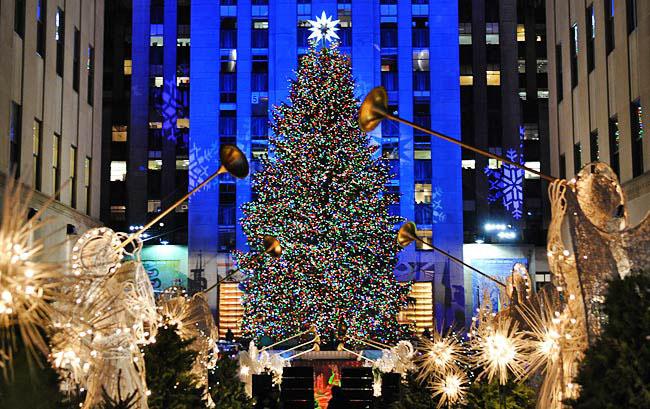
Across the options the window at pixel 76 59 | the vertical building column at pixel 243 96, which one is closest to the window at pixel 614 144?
the window at pixel 76 59

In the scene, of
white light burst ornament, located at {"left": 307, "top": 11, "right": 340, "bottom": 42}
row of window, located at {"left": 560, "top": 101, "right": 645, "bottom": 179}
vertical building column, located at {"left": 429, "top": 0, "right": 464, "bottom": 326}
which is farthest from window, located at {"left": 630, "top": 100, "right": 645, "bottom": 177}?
white light burst ornament, located at {"left": 307, "top": 11, "right": 340, "bottom": 42}

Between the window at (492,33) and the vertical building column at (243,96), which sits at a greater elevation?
the window at (492,33)

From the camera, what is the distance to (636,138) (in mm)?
23672

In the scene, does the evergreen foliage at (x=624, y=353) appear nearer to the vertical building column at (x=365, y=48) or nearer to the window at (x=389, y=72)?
the vertical building column at (x=365, y=48)

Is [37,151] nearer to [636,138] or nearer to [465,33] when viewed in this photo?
[636,138]

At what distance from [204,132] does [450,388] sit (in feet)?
105

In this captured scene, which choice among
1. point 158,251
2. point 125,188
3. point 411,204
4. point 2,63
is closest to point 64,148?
point 2,63

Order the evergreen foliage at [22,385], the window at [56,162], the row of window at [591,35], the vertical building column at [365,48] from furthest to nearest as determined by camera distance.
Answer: the vertical building column at [365,48] < the window at [56,162] < the row of window at [591,35] < the evergreen foliage at [22,385]

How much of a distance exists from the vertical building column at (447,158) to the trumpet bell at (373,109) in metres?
35.2

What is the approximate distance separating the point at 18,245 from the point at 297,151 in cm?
2832

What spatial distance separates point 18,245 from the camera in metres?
5.32

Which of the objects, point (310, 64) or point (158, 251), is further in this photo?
point (158, 251)

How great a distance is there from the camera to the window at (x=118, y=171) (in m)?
55.4

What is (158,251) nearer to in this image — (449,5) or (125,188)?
(125,188)
